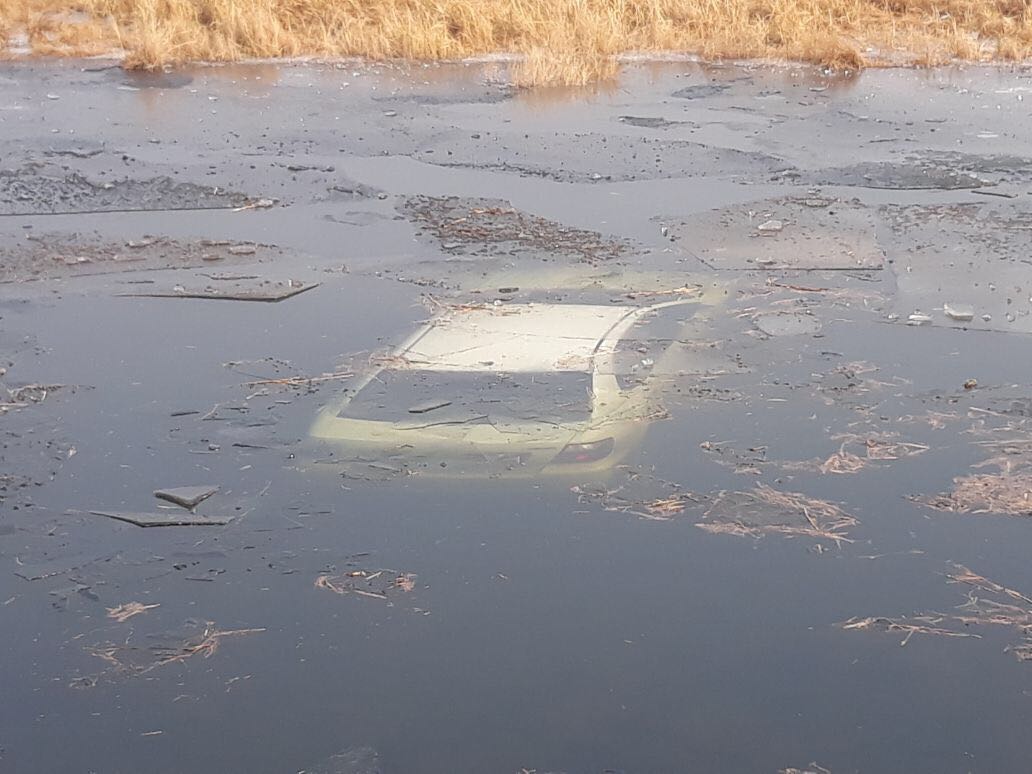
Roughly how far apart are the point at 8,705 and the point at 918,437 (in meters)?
3.84

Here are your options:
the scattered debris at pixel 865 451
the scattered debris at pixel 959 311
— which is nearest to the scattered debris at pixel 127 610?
the scattered debris at pixel 865 451

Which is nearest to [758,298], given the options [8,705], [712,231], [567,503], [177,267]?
[712,231]

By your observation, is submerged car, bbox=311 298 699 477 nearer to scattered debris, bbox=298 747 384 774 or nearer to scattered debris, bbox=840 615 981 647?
scattered debris, bbox=840 615 981 647

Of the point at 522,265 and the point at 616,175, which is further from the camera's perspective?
the point at 616,175

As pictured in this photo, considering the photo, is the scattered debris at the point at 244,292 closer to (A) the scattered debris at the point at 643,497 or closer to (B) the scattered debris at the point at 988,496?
(A) the scattered debris at the point at 643,497

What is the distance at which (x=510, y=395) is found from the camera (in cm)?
607

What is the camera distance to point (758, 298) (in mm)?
7445

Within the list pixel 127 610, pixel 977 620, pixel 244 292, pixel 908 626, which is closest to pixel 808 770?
pixel 908 626

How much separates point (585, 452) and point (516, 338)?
1339mm

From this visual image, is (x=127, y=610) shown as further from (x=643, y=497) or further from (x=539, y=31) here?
(x=539, y=31)

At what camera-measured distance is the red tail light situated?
18.0 ft

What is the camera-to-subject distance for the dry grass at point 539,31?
15.0 m

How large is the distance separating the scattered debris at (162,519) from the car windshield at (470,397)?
103 centimetres

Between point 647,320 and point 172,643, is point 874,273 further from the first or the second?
point 172,643
